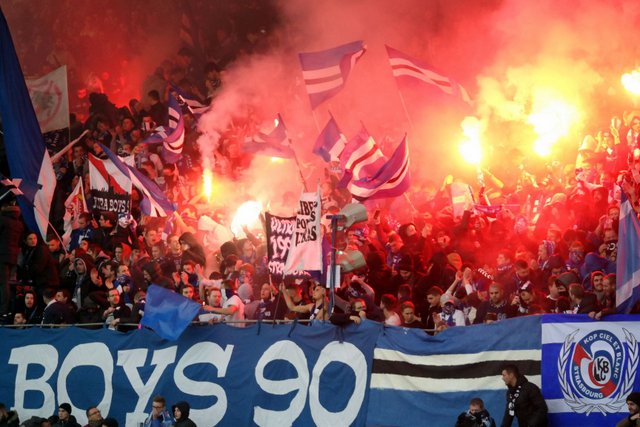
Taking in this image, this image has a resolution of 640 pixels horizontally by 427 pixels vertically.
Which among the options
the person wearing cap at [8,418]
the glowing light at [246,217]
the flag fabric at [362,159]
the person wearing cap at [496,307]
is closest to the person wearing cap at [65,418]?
the person wearing cap at [8,418]

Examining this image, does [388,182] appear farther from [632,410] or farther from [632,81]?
[632,410]

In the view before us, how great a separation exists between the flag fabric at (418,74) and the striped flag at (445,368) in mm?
6046

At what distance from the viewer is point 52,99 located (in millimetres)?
22797

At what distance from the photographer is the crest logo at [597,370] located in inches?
463

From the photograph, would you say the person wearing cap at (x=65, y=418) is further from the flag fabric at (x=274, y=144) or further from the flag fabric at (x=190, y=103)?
the flag fabric at (x=190, y=103)

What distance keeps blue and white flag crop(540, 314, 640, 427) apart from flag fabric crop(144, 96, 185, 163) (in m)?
10.1

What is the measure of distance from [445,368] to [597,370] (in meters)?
1.76

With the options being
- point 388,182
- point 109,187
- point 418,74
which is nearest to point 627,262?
point 388,182

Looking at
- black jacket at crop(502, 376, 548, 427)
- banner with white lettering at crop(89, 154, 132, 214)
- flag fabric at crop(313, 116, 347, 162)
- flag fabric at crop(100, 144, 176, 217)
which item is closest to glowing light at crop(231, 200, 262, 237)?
flag fabric at crop(100, 144, 176, 217)

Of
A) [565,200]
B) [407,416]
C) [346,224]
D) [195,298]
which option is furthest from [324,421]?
[565,200]

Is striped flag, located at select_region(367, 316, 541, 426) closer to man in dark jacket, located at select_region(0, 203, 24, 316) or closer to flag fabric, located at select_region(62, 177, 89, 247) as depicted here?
man in dark jacket, located at select_region(0, 203, 24, 316)

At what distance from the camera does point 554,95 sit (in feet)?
70.0

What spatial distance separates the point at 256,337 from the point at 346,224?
6.24ft

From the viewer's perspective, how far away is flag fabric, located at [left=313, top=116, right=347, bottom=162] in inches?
734
